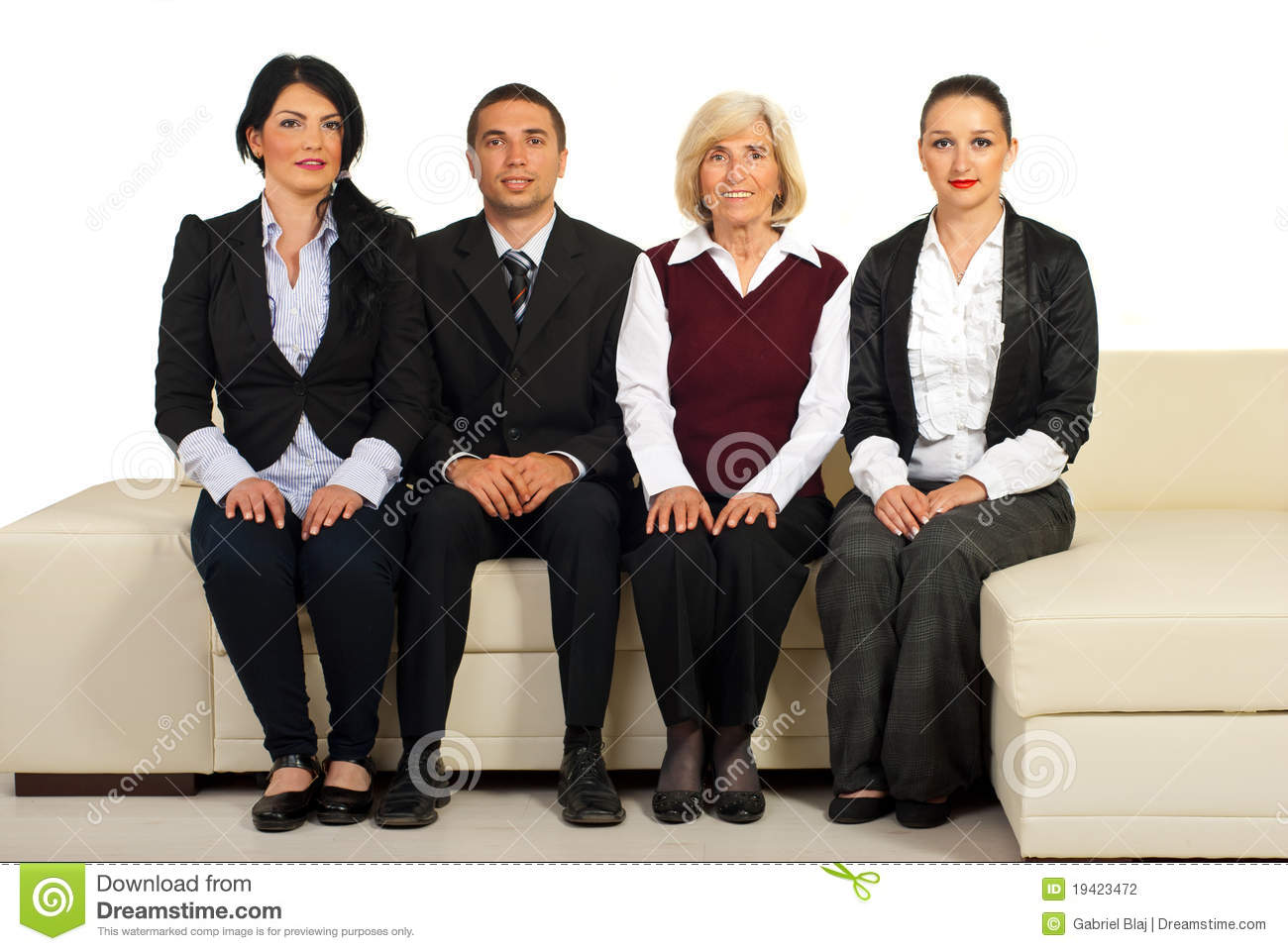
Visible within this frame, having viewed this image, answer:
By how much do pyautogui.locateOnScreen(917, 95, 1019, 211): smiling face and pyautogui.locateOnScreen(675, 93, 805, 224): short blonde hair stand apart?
0.26 meters

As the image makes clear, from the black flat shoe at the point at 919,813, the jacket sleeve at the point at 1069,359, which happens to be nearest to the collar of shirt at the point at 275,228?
the jacket sleeve at the point at 1069,359

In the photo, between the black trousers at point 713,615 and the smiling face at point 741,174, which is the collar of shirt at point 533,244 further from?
the black trousers at point 713,615

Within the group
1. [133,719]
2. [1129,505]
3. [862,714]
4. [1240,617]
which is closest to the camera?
[1240,617]

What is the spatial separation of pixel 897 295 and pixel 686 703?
88 centimetres

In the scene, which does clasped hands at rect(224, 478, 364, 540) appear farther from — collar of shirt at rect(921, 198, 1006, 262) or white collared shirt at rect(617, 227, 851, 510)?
collar of shirt at rect(921, 198, 1006, 262)

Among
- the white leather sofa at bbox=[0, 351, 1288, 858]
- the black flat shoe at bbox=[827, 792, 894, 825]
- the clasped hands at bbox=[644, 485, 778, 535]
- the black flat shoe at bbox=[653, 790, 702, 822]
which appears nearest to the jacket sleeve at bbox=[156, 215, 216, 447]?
the white leather sofa at bbox=[0, 351, 1288, 858]

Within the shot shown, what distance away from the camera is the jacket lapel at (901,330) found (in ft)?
8.20

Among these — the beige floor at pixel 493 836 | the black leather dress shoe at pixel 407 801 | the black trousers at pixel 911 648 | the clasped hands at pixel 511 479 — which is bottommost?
the beige floor at pixel 493 836

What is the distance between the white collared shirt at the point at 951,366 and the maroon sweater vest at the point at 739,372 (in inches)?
6.2

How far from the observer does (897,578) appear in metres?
2.29

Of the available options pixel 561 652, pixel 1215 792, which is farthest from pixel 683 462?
pixel 1215 792

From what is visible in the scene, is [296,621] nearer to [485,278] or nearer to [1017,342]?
[485,278]

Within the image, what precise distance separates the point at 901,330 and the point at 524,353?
736 millimetres

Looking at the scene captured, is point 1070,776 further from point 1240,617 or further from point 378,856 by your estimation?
point 378,856
